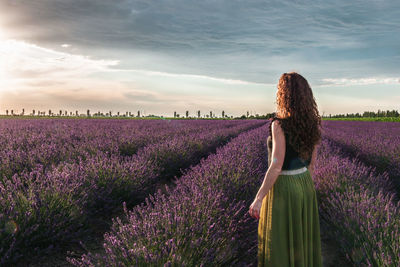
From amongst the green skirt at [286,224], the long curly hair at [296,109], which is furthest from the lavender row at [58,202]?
the long curly hair at [296,109]

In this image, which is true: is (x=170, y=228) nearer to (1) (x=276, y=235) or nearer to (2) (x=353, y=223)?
(1) (x=276, y=235)

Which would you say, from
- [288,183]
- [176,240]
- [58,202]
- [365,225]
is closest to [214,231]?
[176,240]

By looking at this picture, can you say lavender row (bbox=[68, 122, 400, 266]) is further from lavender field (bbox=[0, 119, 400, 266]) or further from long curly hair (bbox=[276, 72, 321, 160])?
long curly hair (bbox=[276, 72, 321, 160])

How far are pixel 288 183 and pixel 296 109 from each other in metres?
0.53

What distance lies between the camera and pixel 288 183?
2.00 meters

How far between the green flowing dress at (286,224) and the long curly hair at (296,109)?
254mm

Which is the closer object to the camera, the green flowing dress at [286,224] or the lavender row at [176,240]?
the lavender row at [176,240]

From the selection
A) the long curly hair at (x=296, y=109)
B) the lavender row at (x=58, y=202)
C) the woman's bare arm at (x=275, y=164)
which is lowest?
the lavender row at (x=58, y=202)

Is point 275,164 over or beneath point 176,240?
over

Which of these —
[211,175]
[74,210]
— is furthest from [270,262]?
[74,210]

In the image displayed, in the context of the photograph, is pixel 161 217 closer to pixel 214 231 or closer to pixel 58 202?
pixel 214 231

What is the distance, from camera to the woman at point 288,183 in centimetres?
194

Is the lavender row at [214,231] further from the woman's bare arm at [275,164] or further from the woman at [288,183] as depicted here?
the woman's bare arm at [275,164]

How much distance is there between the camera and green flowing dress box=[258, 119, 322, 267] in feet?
6.44
